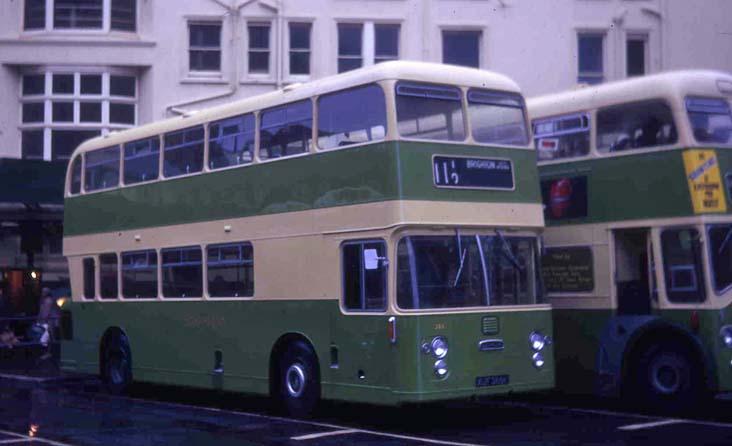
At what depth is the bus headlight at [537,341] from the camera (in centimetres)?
1445

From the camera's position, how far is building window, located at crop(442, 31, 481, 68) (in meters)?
31.3

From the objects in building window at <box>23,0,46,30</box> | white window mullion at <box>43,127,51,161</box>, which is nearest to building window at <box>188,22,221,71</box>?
building window at <box>23,0,46,30</box>

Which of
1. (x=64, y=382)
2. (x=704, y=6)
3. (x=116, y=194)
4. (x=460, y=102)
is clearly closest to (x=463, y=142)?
(x=460, y=102)

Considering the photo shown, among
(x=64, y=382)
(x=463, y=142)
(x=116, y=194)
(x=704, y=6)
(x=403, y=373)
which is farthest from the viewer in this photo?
(x=704, y=6)

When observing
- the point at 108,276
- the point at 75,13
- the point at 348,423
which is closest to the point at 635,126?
the point at 348,423

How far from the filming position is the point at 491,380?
13984mm

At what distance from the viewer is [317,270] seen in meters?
14.9

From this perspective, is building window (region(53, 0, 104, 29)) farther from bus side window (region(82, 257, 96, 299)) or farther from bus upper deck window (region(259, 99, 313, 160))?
bus upper deck window (region(259, 99, 313, 160))

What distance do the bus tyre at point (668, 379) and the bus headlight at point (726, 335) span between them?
1.71ft

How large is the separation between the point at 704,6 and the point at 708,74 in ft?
52.4

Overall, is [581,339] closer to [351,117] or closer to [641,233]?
[641,233]

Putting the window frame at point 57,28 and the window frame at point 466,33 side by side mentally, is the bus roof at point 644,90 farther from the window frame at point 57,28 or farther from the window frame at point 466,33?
the window frame at point 57,28

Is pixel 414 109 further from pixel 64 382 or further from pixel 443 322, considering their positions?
pixel 64 382

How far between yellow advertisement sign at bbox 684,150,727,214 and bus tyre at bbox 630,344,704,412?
1.94 m
